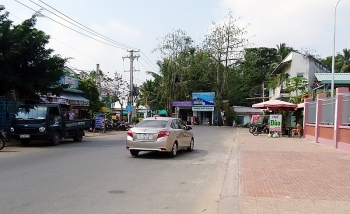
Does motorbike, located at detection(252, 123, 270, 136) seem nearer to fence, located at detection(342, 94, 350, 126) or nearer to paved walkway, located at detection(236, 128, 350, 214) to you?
fence, located at detection(342, 94, 350, 126)

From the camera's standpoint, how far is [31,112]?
16.2m

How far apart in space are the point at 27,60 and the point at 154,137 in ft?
34.6

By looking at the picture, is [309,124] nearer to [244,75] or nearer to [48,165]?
[48,165]

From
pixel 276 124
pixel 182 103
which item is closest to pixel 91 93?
pixel 276 124

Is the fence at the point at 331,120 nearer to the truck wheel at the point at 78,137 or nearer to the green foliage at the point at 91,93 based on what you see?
the truck wheel at the point at 78,137

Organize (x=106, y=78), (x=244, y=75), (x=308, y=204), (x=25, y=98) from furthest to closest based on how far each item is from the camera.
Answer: (x=244, y=75) → (x=106, y=78) → (x=25, y=98) → (x=308, y=204)

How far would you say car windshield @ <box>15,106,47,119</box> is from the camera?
16.1 m

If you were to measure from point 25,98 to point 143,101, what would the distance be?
39456 mm

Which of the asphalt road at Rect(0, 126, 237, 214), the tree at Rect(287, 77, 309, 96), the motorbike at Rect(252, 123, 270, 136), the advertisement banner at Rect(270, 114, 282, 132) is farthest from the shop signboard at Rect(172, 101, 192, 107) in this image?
the asphalt road at Rect(0, 126, 237, 214)

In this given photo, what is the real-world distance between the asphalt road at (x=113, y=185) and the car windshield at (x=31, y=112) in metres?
4.33

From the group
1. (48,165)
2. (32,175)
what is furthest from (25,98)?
(32,175)

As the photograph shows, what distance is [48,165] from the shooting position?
10.1 m

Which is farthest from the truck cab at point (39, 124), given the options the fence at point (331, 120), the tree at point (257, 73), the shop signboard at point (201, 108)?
the tree at point (257, 73)

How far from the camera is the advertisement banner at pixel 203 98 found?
53656mm
